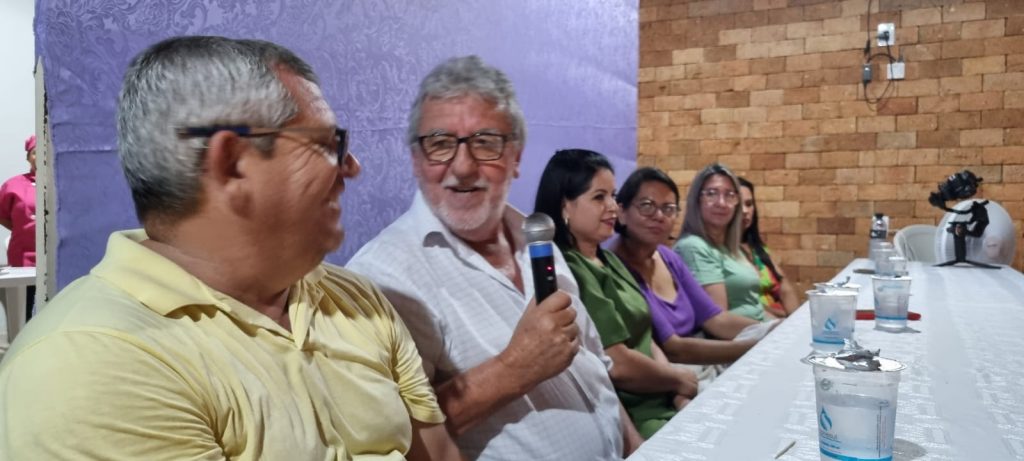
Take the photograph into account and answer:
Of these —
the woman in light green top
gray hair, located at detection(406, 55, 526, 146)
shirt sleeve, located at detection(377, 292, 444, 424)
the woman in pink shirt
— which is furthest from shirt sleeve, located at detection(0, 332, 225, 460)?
the woman in pink shirt

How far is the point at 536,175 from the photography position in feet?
7.73

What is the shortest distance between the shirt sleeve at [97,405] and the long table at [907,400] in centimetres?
54

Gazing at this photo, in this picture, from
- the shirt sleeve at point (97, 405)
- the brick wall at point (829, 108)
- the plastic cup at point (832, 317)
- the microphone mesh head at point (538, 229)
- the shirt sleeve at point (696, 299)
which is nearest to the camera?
Answer: the shirt sleeve at point (97, 405)

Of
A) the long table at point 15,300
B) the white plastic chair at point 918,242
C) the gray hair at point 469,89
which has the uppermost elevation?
the gray hair at point 469,89

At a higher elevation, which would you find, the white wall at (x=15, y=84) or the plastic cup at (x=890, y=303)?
the white wall at (x=15, y=84)

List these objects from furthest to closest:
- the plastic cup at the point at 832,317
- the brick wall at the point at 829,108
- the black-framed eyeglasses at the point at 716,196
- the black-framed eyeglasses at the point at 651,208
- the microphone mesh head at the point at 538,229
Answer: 1. the brick wall at the point at 829,108
2. the black-framed eyeglasses at the point at 716,196
3. the black-framed eyeglasses at the point at 651,208
4. the plastic cup at the point at 832,317
5. the microphone mesh head at the point at 538,229

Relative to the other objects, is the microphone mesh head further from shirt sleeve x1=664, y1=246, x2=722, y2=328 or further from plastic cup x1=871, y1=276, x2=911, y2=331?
shirt sleeve x1=664, y1=246, x2=722, y2=328

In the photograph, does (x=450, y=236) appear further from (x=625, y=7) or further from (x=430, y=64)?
(x=625, y=7)

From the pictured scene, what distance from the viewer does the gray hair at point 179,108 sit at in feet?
2.84

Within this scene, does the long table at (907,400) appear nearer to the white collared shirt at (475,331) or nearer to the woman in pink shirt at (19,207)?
the white collared shirt at (475,331)

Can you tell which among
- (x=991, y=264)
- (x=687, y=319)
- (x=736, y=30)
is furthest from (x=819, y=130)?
(x=687, y=319)

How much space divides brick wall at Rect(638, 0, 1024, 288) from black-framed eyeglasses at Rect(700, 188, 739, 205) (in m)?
2.05

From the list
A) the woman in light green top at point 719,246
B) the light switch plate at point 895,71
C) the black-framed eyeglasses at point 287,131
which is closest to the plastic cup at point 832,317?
the black-framed eyeglasses at point 287,131

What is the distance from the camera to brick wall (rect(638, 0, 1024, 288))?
455 cm
